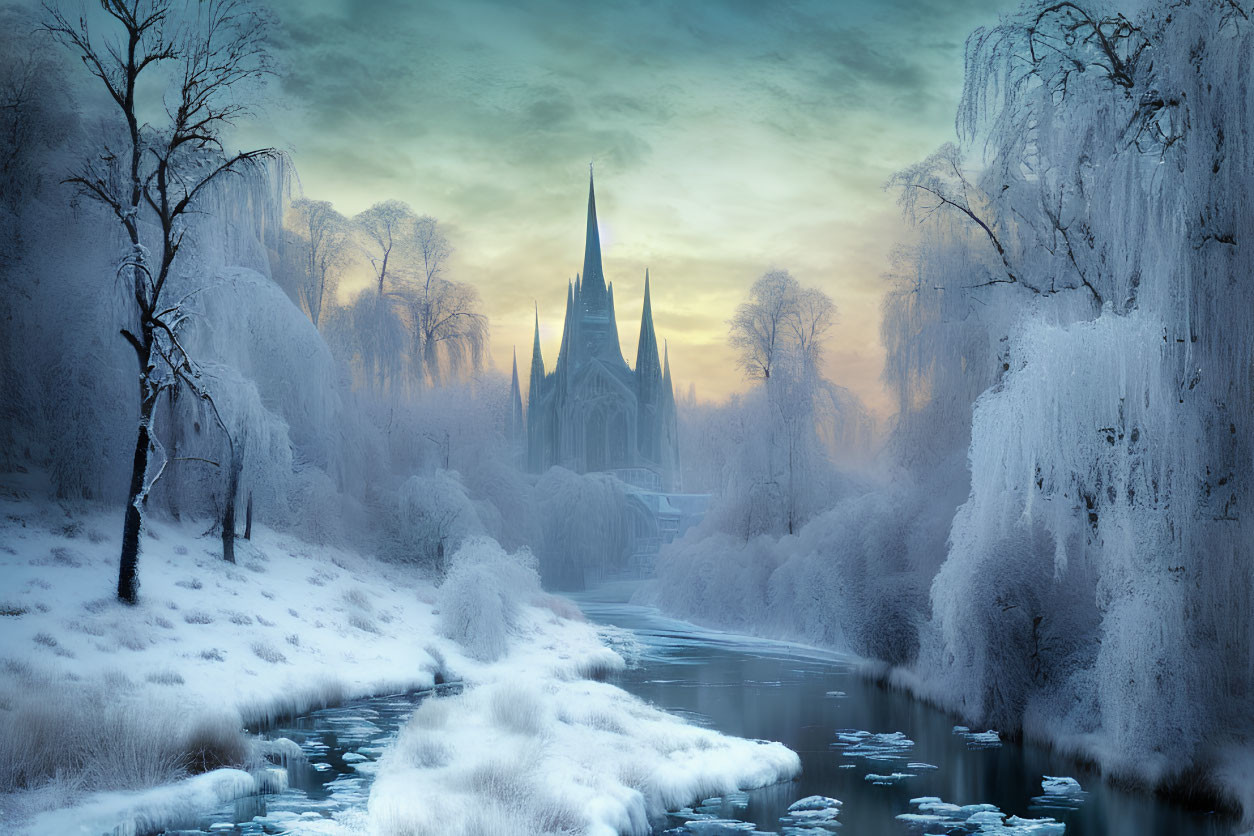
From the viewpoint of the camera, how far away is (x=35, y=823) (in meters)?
6.38

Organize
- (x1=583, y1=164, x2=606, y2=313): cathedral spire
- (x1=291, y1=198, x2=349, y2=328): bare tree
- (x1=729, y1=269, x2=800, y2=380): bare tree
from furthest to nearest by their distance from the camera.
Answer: (x1=583, y1=164, x2=606, y2=313): cathedral spire
(x1=729, y1=269, x2=800, y2=380): bare tree
(x1=291, y1=198, x2=349, y2=328): bare tree

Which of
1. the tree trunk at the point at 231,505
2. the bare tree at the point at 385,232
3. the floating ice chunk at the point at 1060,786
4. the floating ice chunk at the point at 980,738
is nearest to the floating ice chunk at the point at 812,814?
the floating ice chunk at the point at 1060,786

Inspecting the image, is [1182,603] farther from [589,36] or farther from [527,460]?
[527,460]

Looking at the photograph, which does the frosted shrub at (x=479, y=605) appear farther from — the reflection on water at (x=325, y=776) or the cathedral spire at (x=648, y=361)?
the cathedral spire at (x=648, y=361)

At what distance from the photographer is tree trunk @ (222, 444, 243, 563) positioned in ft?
53.1

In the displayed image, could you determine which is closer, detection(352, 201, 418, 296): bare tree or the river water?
the river water

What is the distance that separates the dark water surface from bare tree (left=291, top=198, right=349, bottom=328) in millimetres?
13493

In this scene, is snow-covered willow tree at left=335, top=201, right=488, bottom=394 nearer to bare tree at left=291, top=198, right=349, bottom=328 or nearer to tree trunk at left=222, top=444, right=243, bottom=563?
bare tree at left=291, top=198, right=349, bottom=328

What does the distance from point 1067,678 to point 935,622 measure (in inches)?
86.3

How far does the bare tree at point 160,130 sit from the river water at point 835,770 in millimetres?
5104

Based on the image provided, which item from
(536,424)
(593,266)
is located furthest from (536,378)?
(593,266)

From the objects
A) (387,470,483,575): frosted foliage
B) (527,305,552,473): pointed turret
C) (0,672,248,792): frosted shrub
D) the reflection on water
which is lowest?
the reflection on water

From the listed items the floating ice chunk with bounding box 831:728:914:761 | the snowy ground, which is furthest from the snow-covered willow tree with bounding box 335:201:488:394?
the floating ice chunk with bounding box 831:728:914:761

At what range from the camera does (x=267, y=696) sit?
1188cm
